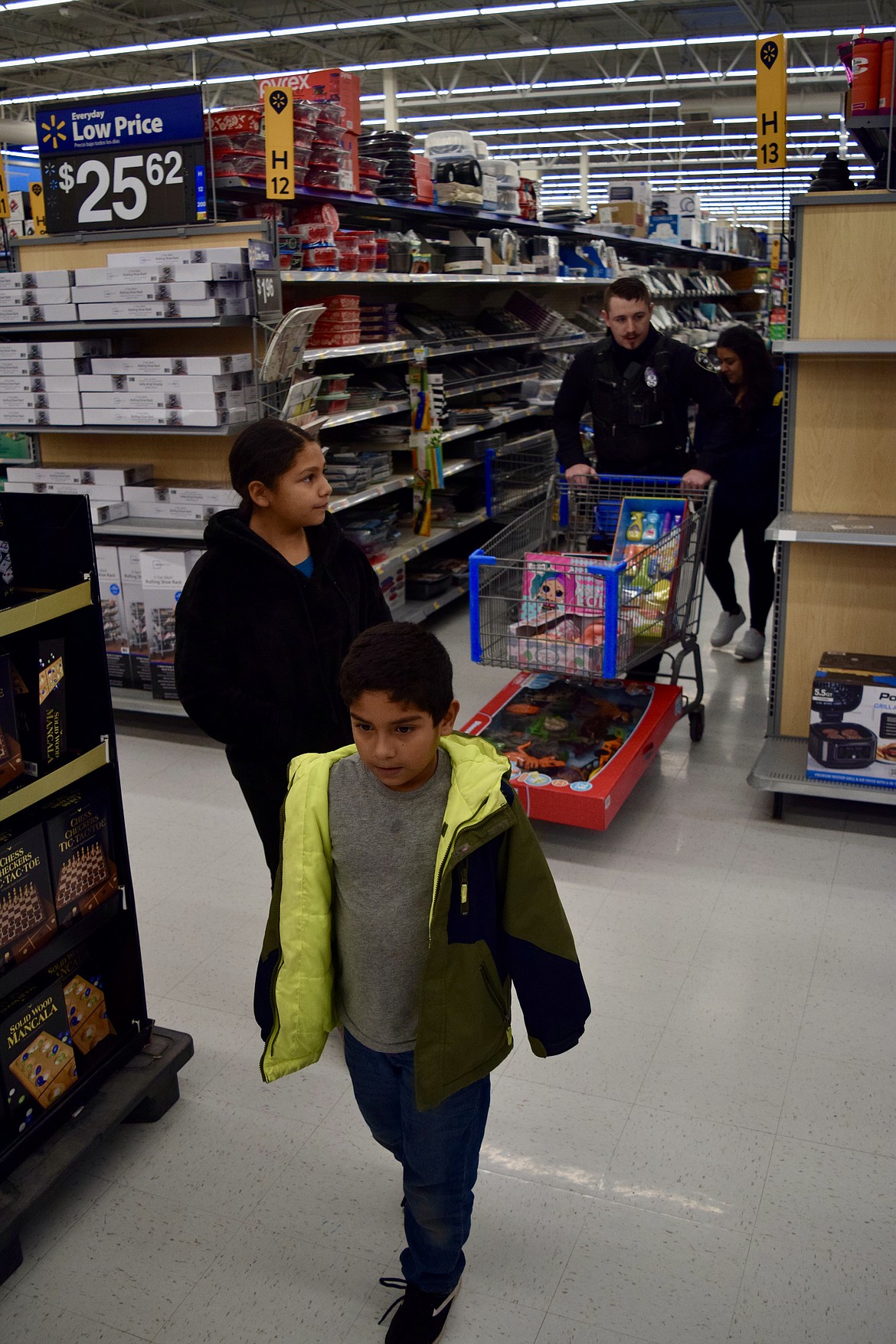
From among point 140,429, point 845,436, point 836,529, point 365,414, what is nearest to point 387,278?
point 365,414

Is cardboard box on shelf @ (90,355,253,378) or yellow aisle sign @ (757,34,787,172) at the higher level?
yellow aisle sign @ (757,34,787,172)

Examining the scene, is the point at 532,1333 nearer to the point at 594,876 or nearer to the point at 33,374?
the point at 594,876

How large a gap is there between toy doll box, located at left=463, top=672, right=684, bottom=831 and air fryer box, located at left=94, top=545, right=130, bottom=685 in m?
1.68

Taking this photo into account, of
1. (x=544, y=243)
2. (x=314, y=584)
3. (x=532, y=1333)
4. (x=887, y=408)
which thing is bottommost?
(x=532, y=1333)

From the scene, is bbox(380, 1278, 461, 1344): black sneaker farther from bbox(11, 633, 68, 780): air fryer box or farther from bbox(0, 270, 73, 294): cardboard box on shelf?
bbox(0, 270, 73, 294): cardboard box on shelf

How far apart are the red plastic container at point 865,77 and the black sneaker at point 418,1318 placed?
153 inches

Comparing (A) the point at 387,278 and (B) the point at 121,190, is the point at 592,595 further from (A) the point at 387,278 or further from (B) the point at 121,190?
(B) the point at 121,190

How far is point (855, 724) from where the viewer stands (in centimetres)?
392

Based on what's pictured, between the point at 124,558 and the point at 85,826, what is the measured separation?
262 centimetres

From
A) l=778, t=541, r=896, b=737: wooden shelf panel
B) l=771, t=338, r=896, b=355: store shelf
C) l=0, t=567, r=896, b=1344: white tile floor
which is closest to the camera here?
l=0, t=567, r=896, b=1344: white tile floor

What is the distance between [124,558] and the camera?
484cm

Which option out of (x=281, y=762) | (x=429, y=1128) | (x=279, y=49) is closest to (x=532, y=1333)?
(x=429, y=1128)

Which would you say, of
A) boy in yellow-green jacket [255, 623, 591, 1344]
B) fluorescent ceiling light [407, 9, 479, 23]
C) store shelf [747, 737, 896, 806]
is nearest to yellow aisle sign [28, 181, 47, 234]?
store shelf [747, 737, 896, 806]

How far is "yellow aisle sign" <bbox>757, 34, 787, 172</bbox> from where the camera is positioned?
3.85 metres
